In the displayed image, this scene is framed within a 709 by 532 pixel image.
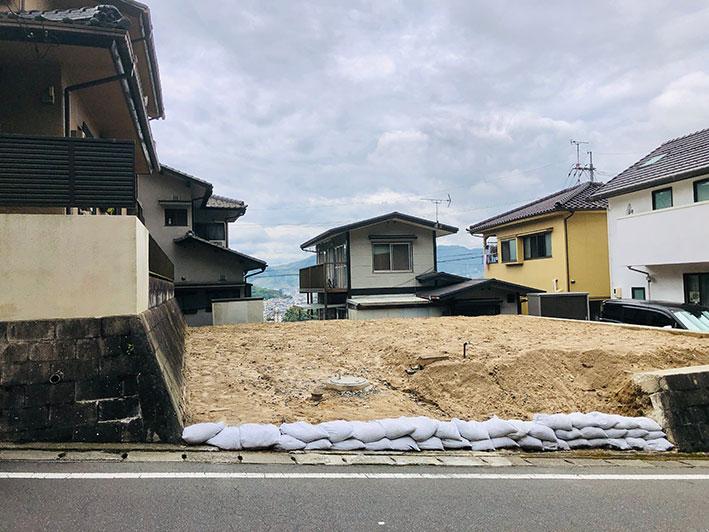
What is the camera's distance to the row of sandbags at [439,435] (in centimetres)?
448

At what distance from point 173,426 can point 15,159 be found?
3017 mm

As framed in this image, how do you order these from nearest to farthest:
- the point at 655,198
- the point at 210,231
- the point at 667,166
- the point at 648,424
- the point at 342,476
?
the point at 342,476
the point at 648,424
the point at 667,166
the point at 655,198
the point at 210,231

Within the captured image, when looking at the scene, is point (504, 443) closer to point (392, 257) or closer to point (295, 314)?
point (392, 257)

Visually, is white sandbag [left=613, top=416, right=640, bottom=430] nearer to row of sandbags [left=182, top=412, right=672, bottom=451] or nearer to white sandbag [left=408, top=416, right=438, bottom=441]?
row of sandbags [left=182, top=412, right=672, bottom=451]

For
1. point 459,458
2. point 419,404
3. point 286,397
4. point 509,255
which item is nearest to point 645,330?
point 419,404

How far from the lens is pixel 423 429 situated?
15.8 ft

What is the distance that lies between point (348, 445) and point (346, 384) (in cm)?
193

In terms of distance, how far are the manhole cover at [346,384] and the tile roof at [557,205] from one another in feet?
51.6

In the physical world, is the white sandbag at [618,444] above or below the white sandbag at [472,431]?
below

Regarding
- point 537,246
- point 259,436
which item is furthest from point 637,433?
point 537,246

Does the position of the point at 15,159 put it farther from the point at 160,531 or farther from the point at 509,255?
the point at 509,255

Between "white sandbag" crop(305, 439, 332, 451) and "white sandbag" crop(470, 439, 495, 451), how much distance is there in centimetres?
154

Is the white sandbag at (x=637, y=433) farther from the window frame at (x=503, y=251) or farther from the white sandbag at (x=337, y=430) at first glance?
the window frame at (x=503, y=251)

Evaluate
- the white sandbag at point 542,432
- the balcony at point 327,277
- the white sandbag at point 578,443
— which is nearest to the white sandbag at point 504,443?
the white sandbag at point 542,432
